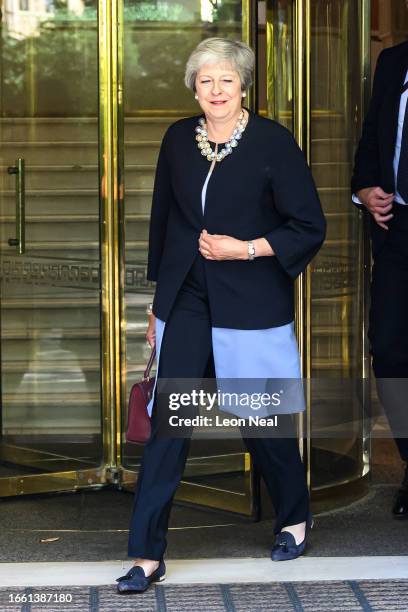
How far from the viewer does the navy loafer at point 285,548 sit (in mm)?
4012

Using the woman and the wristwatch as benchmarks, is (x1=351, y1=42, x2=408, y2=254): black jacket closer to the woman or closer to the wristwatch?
the woman

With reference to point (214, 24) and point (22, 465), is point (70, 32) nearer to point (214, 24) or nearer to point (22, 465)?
point (214, 24)

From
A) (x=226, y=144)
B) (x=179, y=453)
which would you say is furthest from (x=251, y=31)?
(x=179, y=453)

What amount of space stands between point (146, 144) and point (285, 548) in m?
1.95

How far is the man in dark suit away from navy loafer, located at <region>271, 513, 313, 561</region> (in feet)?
2.30

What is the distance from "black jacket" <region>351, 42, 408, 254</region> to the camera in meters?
4.48

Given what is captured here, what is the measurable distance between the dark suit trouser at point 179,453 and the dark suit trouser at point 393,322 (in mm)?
733

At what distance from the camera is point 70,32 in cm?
555

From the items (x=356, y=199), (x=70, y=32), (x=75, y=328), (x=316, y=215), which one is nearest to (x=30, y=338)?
(x=75, y=328)

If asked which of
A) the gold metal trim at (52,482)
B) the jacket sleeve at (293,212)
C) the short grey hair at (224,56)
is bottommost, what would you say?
the gold metal trim at (52,482)

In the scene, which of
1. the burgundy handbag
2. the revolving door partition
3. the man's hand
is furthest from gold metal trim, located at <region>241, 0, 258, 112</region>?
the burgundy handbag

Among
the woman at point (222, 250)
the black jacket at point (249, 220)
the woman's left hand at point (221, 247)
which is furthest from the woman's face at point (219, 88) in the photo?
the woman's left hand at point (221, 247)

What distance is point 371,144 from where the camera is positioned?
4.59 m

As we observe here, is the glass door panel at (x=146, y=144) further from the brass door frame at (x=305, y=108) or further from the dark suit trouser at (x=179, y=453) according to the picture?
the dark suit trouser at (x=179, y=453)
